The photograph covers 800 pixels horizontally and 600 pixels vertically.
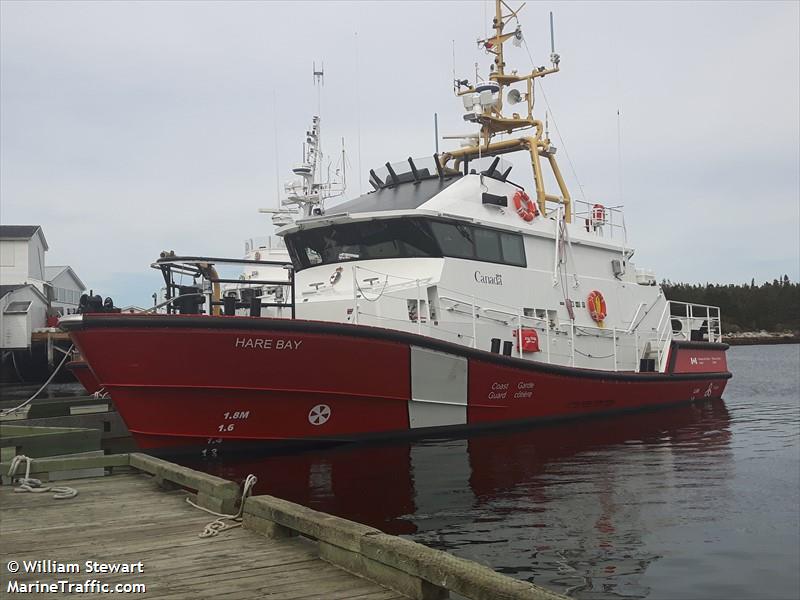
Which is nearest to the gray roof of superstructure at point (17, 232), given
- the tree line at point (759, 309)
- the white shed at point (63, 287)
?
the white shed at point (63, 287)

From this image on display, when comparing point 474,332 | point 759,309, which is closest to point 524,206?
point 474,332

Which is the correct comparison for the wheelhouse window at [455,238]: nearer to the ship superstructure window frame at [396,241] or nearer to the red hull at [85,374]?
the ship superstructure window frame at [396,241]

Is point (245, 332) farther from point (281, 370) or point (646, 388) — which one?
point (646, 388)

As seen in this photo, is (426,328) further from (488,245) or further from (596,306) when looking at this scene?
(596,306)

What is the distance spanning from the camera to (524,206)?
44.1ft

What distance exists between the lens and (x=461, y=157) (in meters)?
15.5

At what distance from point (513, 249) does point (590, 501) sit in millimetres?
6070

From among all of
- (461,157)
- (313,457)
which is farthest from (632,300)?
(313,457)

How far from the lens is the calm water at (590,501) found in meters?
5.50

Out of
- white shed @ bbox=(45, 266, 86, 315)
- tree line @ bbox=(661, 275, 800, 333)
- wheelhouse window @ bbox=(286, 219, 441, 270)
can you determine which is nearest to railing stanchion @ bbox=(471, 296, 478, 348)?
wheelhouse window @ bbox=(286, 219, 441, 270)

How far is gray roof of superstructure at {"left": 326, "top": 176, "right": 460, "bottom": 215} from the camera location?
12125 millimetres

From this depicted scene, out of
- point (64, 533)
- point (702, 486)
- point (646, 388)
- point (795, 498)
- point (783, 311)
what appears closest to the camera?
point (64, 533)

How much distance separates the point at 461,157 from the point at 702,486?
358 inches

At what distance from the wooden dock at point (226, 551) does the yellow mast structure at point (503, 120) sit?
1072cm
